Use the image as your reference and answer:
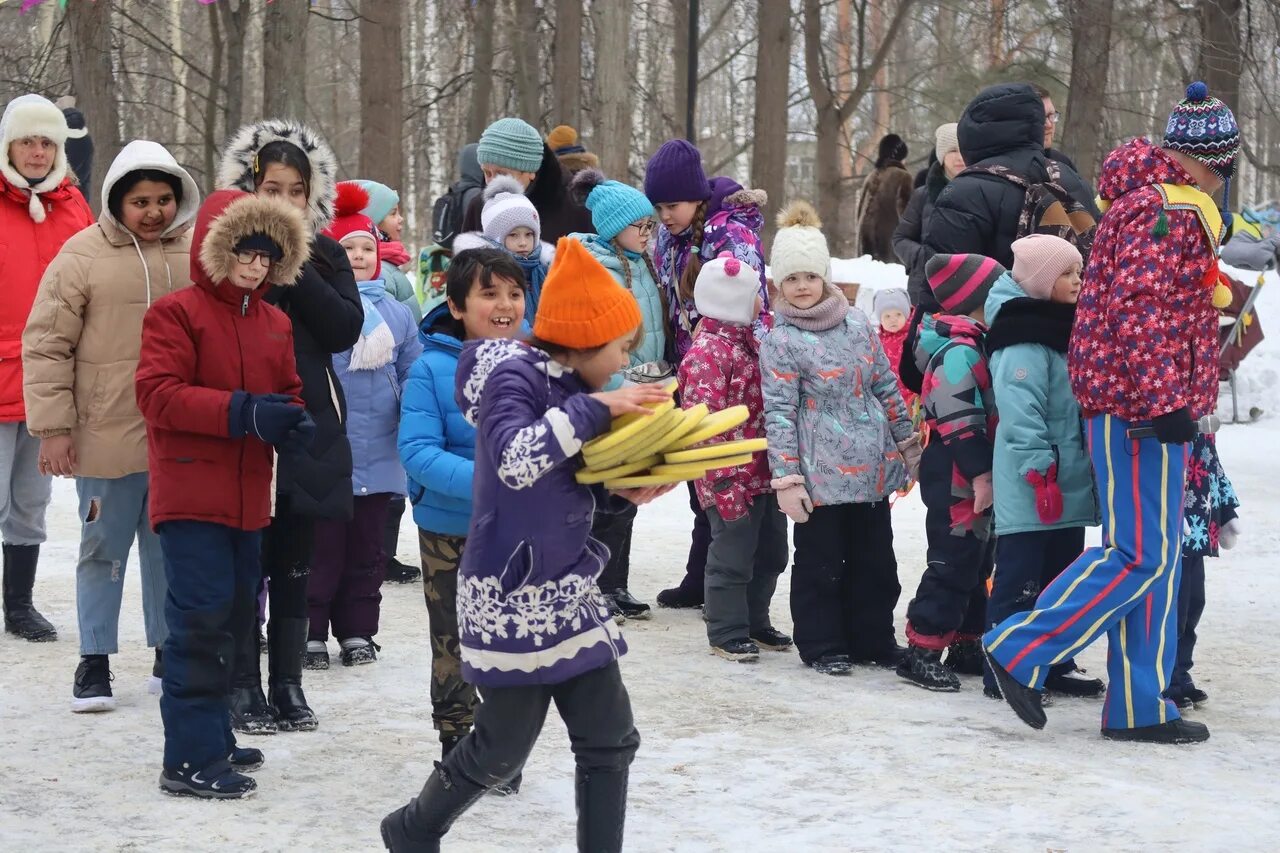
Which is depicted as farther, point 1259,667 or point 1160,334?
Answer: point 1259,667

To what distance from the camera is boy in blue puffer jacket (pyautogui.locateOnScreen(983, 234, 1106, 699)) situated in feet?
18.5

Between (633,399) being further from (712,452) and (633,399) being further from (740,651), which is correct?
(740,651)

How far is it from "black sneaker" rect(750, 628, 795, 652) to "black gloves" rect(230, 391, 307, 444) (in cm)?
272

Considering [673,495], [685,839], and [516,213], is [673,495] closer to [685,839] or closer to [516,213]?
[516,213]

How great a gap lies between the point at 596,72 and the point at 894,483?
7457 millimetres

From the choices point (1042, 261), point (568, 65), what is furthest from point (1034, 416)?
point (568, 65)

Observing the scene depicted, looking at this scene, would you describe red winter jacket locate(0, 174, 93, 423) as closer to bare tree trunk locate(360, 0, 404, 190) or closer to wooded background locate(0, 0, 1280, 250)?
wooded background locate(0, 0, 1280, 250)

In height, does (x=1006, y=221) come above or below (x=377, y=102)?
below

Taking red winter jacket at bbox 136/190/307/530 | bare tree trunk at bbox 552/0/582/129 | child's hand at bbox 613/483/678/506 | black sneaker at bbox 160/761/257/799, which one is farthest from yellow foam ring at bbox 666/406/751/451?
bare tree trunk at bbox 552/0/582/129

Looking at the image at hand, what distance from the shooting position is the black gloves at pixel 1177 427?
5074 millimetres

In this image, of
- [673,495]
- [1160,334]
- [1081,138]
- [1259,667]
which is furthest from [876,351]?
[1081,138]

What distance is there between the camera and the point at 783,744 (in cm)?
530

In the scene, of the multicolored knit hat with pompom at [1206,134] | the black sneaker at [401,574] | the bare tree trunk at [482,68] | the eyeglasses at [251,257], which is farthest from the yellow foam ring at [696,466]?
the bare tree trunk at [482,68]

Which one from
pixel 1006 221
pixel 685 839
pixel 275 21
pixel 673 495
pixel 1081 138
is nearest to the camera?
pixel 685 839
